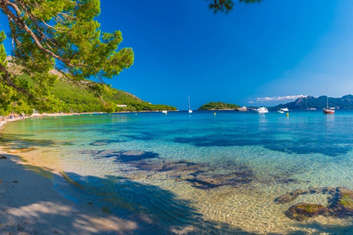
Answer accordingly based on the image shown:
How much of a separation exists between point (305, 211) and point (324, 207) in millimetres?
839

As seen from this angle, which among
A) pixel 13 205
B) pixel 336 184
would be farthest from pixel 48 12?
pixel 336 184

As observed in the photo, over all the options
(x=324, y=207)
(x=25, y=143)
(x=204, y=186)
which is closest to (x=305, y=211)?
(x=324, y=207)

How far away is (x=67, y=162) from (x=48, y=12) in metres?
8.62

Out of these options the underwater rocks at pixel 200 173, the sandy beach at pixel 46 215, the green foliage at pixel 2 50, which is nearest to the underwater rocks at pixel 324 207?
the underwater rocks at pixel 200 173

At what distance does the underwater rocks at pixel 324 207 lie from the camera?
6082 millimetres

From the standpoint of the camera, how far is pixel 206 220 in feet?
19.1

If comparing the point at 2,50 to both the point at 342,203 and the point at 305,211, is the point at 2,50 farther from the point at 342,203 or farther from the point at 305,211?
the point at 342,203

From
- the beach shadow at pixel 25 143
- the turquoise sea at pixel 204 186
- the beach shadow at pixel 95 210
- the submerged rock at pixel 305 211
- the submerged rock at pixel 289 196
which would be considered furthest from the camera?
the beach shadow at pixel 25 143

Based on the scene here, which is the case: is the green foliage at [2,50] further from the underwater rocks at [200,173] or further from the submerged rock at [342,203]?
the submerged rock at [342,203]

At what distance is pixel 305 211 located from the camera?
20.5ft

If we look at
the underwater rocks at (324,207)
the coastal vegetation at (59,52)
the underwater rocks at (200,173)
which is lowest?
the underwater rocks at (200,173)

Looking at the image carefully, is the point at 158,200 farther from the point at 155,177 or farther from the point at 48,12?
the point at 48,12

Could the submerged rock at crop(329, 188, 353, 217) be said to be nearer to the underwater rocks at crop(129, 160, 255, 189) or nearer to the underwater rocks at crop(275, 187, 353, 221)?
the underwater rocks at crop(275, 187, 353, 221)

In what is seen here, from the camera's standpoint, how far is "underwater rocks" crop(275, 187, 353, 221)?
6082 mm
